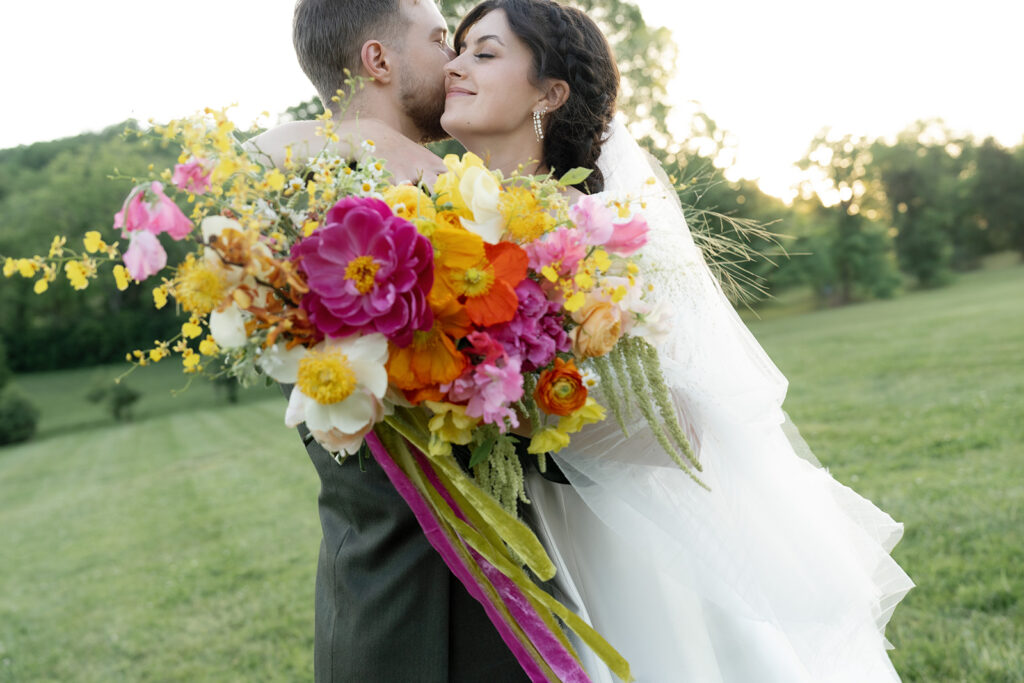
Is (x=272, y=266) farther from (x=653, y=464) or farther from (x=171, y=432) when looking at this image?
(x=171, y=432)

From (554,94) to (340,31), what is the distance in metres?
0.71

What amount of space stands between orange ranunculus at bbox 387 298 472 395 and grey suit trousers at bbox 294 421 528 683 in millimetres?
504

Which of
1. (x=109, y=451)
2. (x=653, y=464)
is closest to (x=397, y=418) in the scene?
(x=653, y=464)

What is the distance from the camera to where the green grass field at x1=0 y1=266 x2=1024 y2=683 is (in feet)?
15.7

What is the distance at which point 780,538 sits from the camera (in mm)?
2080

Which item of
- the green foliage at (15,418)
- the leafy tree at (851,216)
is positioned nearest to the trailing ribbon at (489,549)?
the green foliage at (15,418)

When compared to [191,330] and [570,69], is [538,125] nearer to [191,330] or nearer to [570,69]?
[570,69]

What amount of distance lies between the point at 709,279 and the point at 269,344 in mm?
1291

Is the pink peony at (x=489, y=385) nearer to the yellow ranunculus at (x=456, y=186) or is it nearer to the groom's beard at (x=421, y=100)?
the yellow ranunculus at (x=456, y=186)

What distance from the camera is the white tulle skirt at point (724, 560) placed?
199 centimetres

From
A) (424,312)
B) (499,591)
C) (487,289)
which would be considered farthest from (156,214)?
(499,591)

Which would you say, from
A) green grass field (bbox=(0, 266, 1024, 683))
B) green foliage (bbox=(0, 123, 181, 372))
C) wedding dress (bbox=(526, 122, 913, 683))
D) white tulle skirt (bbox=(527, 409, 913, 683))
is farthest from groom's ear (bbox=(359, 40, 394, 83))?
green foliage (bbox=(0, 123, 181, 372))

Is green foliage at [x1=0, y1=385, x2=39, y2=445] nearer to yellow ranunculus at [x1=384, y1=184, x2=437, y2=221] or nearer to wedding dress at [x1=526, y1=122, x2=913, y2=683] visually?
wedding dress at [x1=526, y1=122, x2=913, y2=683]

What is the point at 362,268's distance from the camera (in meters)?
1.42
